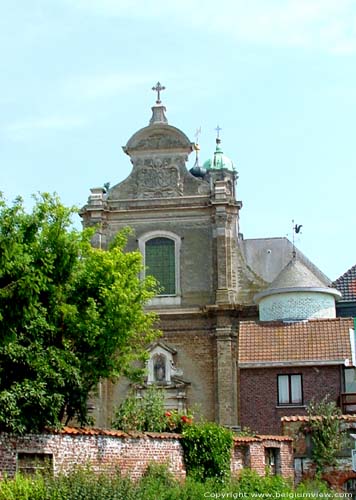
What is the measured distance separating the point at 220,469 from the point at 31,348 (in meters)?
5.22

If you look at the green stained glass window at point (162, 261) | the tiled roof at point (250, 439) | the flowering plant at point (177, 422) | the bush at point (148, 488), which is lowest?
the bush at point (148, 488)

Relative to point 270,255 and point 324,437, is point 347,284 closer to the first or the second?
point 270,255

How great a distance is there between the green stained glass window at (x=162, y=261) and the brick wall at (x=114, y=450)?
20592 mm

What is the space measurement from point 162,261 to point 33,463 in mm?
26240

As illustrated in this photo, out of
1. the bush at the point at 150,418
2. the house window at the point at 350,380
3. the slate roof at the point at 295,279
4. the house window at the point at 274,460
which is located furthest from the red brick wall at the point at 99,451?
the slate roof at the point at 295,279

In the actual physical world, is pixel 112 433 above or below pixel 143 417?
below

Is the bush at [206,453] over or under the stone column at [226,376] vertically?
under

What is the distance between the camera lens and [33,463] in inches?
762

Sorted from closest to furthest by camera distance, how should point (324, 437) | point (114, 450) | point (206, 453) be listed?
point (114, 450) < point (206, 453) < point (324, 437)

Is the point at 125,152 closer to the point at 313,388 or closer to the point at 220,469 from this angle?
the point at 313,388

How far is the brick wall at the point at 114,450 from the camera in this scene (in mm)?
19531

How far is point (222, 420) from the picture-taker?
137 feet

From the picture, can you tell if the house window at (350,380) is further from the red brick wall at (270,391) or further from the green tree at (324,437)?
the green tree at (324,437)

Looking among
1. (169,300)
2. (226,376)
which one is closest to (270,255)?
(169,300)
